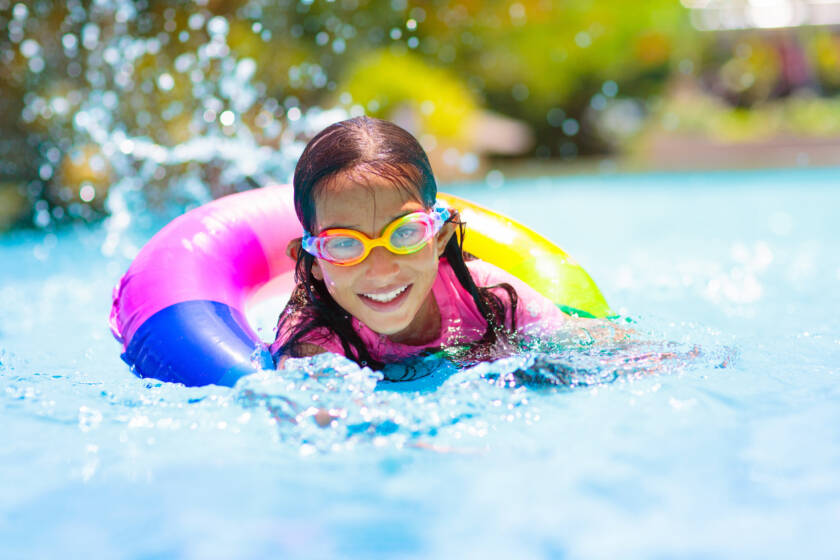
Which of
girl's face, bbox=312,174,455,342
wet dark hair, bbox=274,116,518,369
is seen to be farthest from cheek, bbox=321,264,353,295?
wet dark hair, bbox=274,116,518,369

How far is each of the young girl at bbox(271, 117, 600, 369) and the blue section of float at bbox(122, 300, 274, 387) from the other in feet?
0.38

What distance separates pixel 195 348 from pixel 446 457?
90 cm

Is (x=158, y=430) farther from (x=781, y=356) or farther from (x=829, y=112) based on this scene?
Answer: (x=829, y=112)

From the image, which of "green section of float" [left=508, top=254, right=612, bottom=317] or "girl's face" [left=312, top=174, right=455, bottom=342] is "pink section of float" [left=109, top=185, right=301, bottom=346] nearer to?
"girl's face" [left=312, top=174, right=455, bottom=342]

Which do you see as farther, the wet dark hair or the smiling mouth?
the smiling mouth

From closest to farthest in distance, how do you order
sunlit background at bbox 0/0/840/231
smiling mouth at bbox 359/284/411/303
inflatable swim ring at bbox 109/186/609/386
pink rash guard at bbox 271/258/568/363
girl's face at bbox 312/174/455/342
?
girl's face at bbox 312/174/455/342, smiling mouth at bbox 359/284/411/303, inflatable swim ring at bbox 109/186/609/386, pink rash guard at bbox 271/258/568/363, sunlit background at bbox 0/0/840/231

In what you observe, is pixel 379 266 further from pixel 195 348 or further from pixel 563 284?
pixel 563 284

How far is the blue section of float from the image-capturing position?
2.54 metres

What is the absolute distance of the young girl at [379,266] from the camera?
2346 millimetres

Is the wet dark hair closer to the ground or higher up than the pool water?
higher up

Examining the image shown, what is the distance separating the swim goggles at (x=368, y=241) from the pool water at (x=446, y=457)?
0.32m

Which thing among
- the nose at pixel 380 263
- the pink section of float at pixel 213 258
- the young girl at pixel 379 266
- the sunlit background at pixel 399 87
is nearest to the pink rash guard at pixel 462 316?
the young girl at pixel 379 266

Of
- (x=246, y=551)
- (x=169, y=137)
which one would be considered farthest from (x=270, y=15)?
(x=246, y=551)

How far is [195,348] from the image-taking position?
2.59 metres
